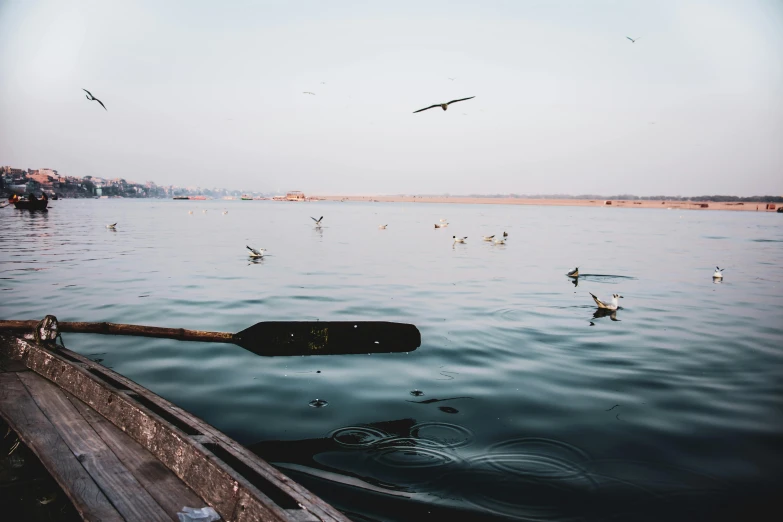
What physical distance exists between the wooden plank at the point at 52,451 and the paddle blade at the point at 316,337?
144 inches

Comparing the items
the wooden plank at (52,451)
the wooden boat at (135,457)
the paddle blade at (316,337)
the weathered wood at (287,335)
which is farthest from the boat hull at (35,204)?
the wooden boat at (135,457)

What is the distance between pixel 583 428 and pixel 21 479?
7177 mm

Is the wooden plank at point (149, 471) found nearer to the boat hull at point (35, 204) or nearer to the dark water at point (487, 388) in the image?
the dark water at point (487, 388)

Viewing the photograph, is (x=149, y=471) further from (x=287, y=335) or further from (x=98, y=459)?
(x=287, y=335)

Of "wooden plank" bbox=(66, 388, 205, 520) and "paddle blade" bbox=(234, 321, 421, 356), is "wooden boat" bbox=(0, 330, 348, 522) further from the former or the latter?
"paddle blade" bbox=(234, 321, 421, 356)

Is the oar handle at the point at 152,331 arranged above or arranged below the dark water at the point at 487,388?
above

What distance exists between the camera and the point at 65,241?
39125 mm

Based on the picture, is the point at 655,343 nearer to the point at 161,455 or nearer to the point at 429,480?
the point at 429,480

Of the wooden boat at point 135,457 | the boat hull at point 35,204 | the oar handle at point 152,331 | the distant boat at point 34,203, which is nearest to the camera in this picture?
the wooden boat at point 135,457

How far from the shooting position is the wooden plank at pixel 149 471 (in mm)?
3951

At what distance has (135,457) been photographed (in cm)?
471

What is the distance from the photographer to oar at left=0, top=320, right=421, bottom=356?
31.0 feet

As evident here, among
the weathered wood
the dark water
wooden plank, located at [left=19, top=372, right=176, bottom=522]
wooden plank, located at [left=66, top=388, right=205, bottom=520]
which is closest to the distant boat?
the dark water

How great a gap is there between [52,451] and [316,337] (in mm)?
5048
